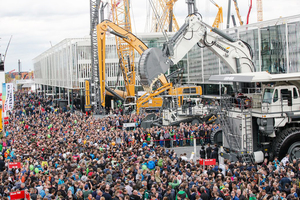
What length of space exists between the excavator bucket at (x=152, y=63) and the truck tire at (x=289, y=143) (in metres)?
11.1

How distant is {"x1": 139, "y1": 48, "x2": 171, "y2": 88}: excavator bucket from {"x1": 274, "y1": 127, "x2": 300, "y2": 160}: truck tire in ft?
36.6

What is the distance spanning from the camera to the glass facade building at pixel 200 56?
34500mm

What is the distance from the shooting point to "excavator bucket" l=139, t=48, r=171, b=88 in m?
26.4

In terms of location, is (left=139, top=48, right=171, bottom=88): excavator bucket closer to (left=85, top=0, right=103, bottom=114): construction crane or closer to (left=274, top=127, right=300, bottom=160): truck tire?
(left=274, top=127, right=300, bottom=160): truck tire

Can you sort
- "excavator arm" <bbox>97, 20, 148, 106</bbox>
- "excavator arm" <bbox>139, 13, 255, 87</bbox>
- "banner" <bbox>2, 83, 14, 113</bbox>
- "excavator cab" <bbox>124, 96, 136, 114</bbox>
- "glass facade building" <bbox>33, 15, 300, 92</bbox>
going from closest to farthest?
"excavator arm" <bbox>139, 13, 255, 87</bbox>, "banner" <bbox>2, 83, 14, 113</bbox>, "glass facade building" <bbox>33, 15, 300, 92</bbox>, "excavator arm" <bbox>97, 20, 148, 106</bbox>, "excavator cab" <bbox>124, 96, 136, 114</bbox>

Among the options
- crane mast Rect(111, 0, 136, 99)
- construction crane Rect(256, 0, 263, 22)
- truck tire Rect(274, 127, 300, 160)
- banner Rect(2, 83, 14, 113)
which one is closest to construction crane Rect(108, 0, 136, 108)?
crane mast Rect(111, 0, 136, 99)

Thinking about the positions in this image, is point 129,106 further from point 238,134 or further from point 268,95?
point 268,95

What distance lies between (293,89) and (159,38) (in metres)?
40.1

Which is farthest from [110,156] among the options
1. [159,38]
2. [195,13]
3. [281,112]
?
[159,38]

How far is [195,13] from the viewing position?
2711 centimetres

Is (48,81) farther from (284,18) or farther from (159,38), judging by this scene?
(284,18)

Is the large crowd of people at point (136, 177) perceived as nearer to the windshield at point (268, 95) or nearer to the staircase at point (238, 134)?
the staircase at point (238, 134)

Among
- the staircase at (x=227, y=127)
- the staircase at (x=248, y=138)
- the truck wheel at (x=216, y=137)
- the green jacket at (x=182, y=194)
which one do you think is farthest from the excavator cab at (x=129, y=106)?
the green jacket at (x=182, y=194)

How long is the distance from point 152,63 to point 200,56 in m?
27.4
